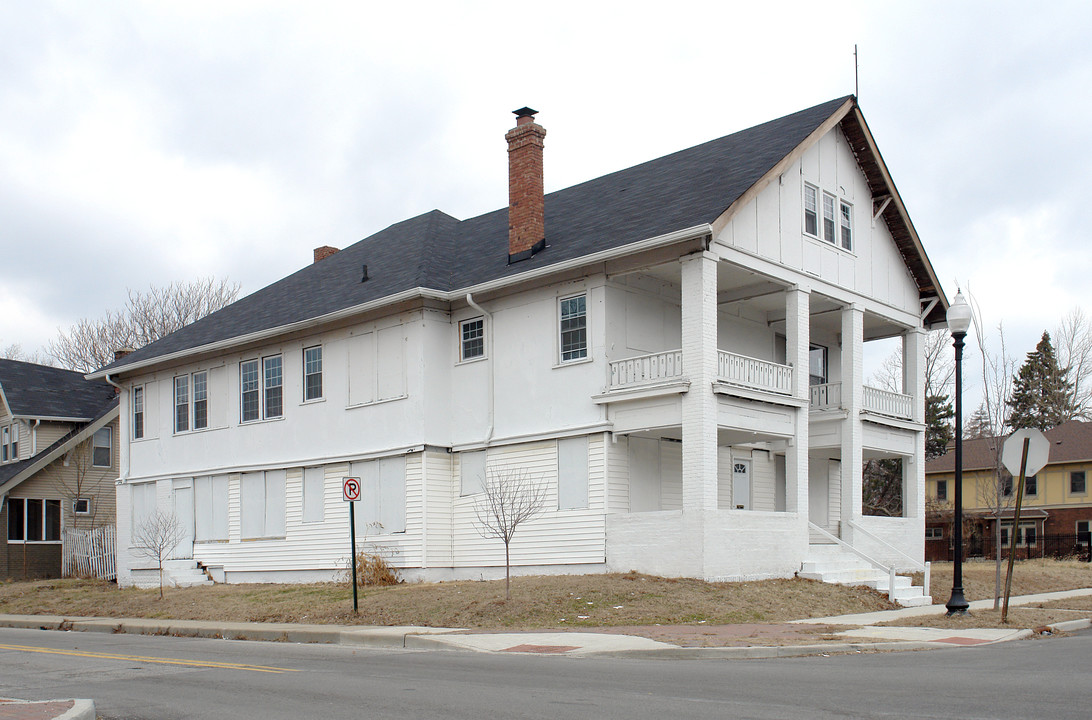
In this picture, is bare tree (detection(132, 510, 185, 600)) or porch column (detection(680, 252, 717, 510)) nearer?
porch column (detection(680, 252, 717, 510))

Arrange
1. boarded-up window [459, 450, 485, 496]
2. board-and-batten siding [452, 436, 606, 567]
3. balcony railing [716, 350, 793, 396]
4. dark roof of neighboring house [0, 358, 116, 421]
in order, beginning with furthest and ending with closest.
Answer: dark roof of neighboring house [0, 358, 116, 421] → boarded-up window [459, 450, 485, 496] → board-and-batten siding [452, 436, 606, 567] → balcony railing [716, 350, 793, 396]

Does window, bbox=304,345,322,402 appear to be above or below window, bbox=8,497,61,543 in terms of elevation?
A: above

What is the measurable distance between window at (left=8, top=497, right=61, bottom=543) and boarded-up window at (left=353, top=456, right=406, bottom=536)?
60.0ft

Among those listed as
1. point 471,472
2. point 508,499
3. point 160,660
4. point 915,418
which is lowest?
point 160,660

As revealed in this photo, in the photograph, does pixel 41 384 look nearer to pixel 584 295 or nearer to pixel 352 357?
pixel 352 357

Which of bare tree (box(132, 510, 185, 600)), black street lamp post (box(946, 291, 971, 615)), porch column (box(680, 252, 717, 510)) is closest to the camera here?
black street lamp post (box(946, 291, 971, 615))

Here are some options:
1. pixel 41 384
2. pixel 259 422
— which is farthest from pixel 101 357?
pixel 259 422

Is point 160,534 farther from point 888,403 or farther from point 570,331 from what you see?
point 888,403

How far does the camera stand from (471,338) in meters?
26.0

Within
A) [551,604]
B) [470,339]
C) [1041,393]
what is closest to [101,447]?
[470,339]

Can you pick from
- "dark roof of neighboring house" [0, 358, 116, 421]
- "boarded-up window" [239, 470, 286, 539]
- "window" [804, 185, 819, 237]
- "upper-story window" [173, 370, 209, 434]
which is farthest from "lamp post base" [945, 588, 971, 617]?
"dark roof of neighboring house" [0, 358, 116, 421]

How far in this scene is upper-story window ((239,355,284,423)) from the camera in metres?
29.4

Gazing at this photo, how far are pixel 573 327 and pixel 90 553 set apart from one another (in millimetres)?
21393

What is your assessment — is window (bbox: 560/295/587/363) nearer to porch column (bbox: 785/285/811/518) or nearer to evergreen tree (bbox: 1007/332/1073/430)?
porch column (bbox: 785/285/811/518)
